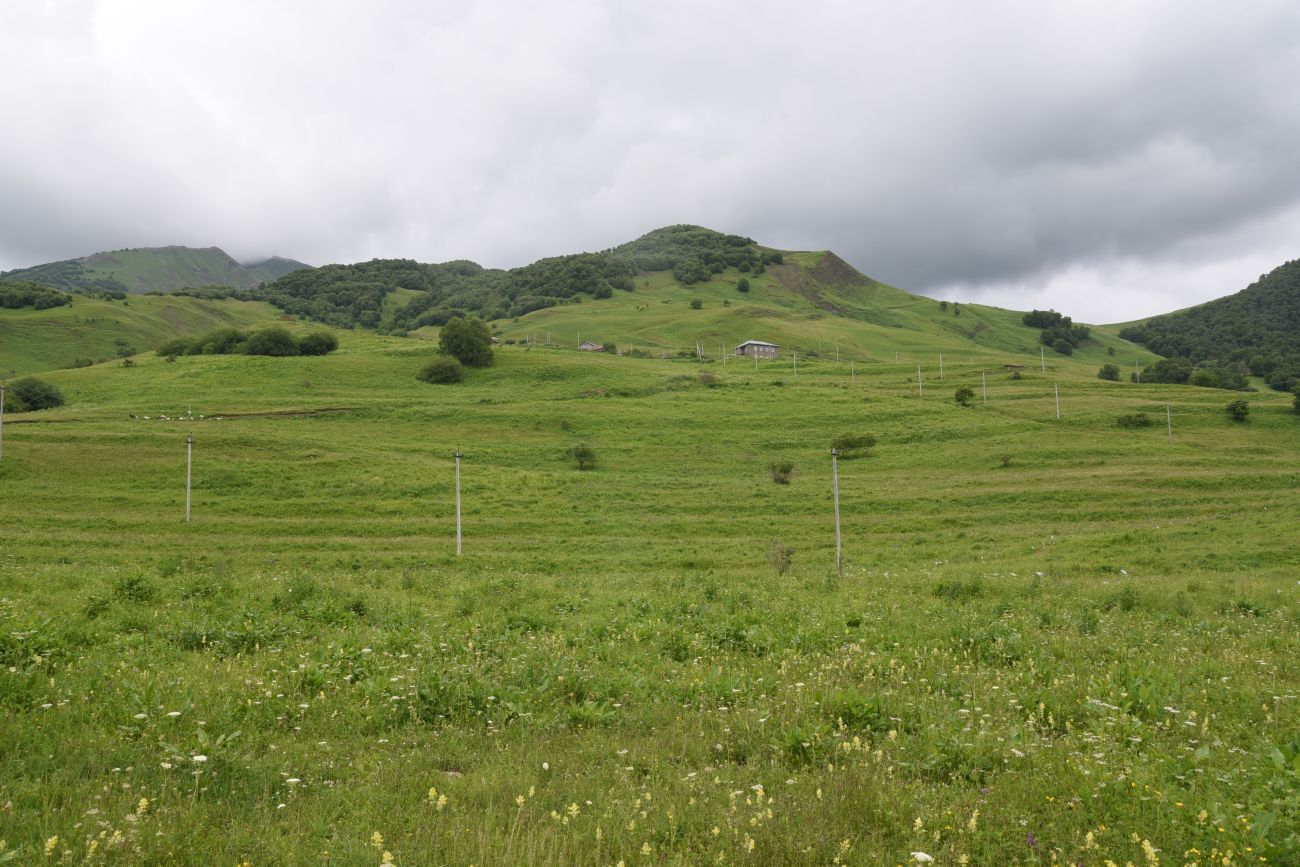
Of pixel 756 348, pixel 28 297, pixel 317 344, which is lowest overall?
pixel 317 344

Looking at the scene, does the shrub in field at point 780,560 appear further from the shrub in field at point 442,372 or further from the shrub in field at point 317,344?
the shrub in field at point 317,344

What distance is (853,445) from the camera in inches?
2314

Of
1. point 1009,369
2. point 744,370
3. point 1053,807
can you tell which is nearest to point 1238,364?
point 1009,369

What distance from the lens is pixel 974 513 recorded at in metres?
40.2

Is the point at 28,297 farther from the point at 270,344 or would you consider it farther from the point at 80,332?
the point at 270,344

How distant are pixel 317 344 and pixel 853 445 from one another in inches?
3203

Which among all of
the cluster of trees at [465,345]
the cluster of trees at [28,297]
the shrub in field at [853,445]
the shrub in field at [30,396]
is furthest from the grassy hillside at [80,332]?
the shrub in field at [853,445]

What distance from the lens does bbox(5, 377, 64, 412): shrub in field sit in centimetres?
7031

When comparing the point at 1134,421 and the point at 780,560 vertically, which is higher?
the point at 1134,421

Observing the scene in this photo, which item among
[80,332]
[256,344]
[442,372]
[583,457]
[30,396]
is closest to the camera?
[583,457]

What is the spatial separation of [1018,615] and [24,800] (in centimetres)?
1466

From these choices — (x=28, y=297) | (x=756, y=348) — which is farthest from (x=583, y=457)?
(x=28, y=297)

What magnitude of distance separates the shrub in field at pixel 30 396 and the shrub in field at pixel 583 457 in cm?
5714

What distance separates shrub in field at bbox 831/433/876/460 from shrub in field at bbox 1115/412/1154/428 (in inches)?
995
